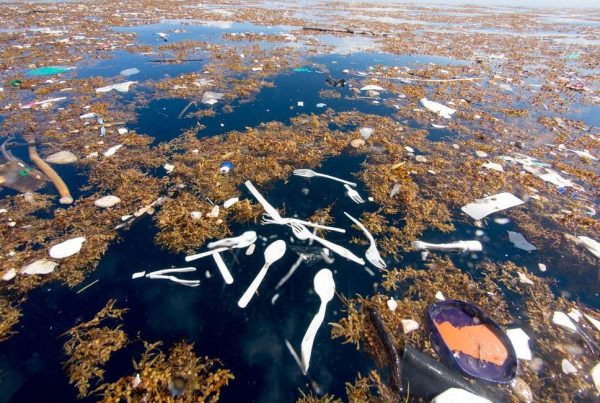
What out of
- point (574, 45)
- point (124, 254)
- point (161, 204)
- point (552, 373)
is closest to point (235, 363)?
point (124, 254)

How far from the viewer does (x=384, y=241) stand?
3.47m

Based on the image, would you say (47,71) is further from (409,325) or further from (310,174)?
(409,325)

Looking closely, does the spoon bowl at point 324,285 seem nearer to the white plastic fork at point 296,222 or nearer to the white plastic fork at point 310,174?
the white plastic fork at point 296,222

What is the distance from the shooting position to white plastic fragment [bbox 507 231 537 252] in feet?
11.5

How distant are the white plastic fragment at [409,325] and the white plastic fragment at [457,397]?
0.55m

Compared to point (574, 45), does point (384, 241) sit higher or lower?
lower

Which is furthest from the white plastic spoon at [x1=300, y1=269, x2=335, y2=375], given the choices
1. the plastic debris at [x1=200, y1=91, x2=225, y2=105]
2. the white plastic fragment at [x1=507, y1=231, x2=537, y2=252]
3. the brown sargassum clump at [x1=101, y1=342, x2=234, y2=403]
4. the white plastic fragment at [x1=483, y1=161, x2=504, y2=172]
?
the plastic debris at [x1=200, y1=91, x2=225, y2=105]

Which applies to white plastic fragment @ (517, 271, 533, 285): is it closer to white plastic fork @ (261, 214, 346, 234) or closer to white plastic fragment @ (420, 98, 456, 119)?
white plastic fork @ (261, 214, 346, 234)

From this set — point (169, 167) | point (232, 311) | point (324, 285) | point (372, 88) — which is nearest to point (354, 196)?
point (324, 285)

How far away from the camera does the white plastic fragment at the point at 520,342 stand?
2.44 metres

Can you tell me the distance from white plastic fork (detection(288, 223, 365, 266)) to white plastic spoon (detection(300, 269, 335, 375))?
0.33 m

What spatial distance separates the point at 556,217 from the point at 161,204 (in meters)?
5.66

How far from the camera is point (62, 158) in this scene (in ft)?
14.7

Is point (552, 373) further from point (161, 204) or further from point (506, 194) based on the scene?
point (161, 204)
